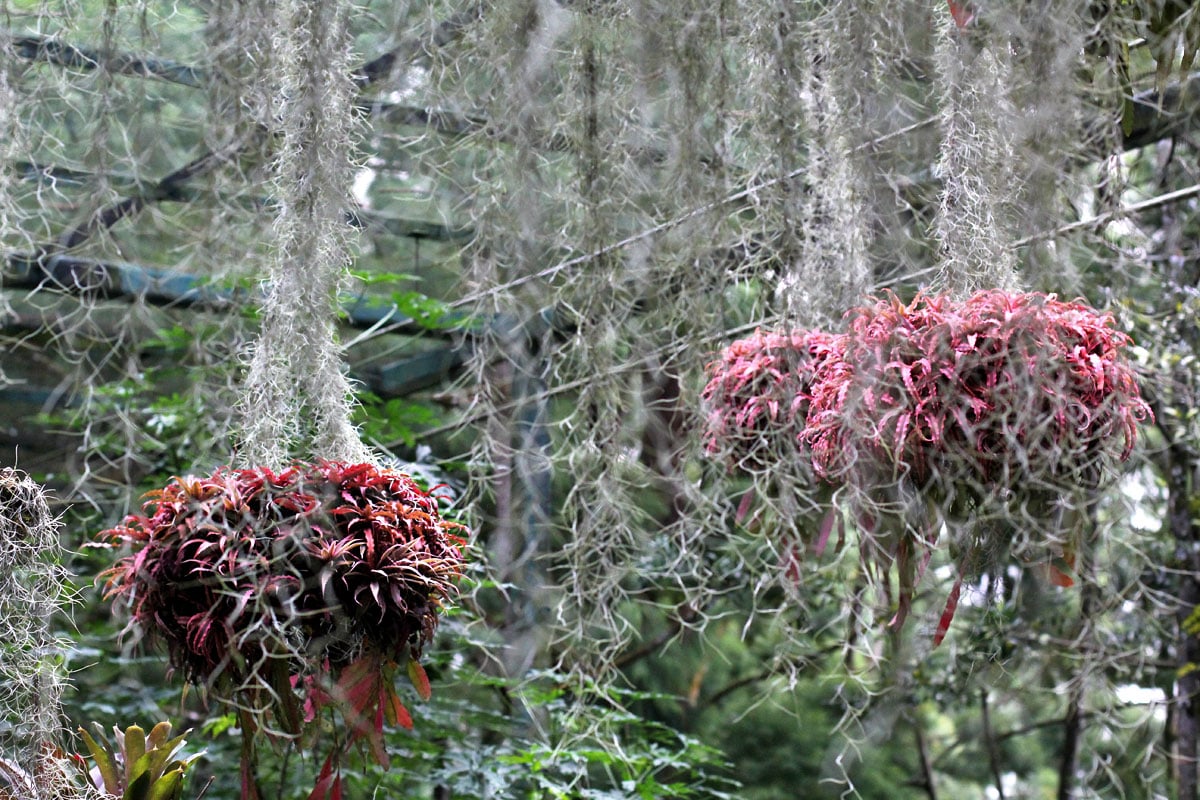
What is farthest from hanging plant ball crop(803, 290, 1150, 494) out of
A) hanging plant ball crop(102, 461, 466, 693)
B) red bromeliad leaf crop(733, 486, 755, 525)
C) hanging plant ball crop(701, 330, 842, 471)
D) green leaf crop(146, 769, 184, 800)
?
green leaf crop(146, 769, 184, 800)

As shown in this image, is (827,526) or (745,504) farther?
(745,504)

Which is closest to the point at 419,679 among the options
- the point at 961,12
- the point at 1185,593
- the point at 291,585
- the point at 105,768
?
the point at 291,585

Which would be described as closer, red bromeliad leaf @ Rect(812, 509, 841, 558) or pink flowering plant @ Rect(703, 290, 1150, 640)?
pink flowering plant @ Rect(703, 290, 1150, 640)

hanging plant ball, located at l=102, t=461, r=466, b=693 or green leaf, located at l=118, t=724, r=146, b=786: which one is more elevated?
hanging plant ball, located at l=102, t=461, r=466, b=693

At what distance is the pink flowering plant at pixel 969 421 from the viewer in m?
0.86

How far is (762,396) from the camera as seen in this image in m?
1.11

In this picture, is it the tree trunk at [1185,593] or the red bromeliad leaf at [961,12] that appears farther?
the tree trunk at [1185,593]

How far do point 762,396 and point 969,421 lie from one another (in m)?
0.26

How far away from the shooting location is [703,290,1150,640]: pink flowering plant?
857mm

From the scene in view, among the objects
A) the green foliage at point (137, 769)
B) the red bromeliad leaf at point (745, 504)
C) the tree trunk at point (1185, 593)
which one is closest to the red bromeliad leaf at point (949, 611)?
the red bromeliad leaf at point (745, 504)

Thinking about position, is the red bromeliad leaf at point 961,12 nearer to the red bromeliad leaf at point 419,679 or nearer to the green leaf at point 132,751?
the red bromeliad leaf at point 419,679

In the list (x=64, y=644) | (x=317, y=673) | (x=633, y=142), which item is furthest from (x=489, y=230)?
(x=64, y=644)

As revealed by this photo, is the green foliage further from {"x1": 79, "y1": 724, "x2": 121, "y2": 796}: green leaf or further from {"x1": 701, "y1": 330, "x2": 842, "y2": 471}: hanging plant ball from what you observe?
{"x1": 701, "y1": 330, "x2": 842, "y2": 471}: hanging plant ball

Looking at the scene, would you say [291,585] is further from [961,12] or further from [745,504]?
[961,12]
